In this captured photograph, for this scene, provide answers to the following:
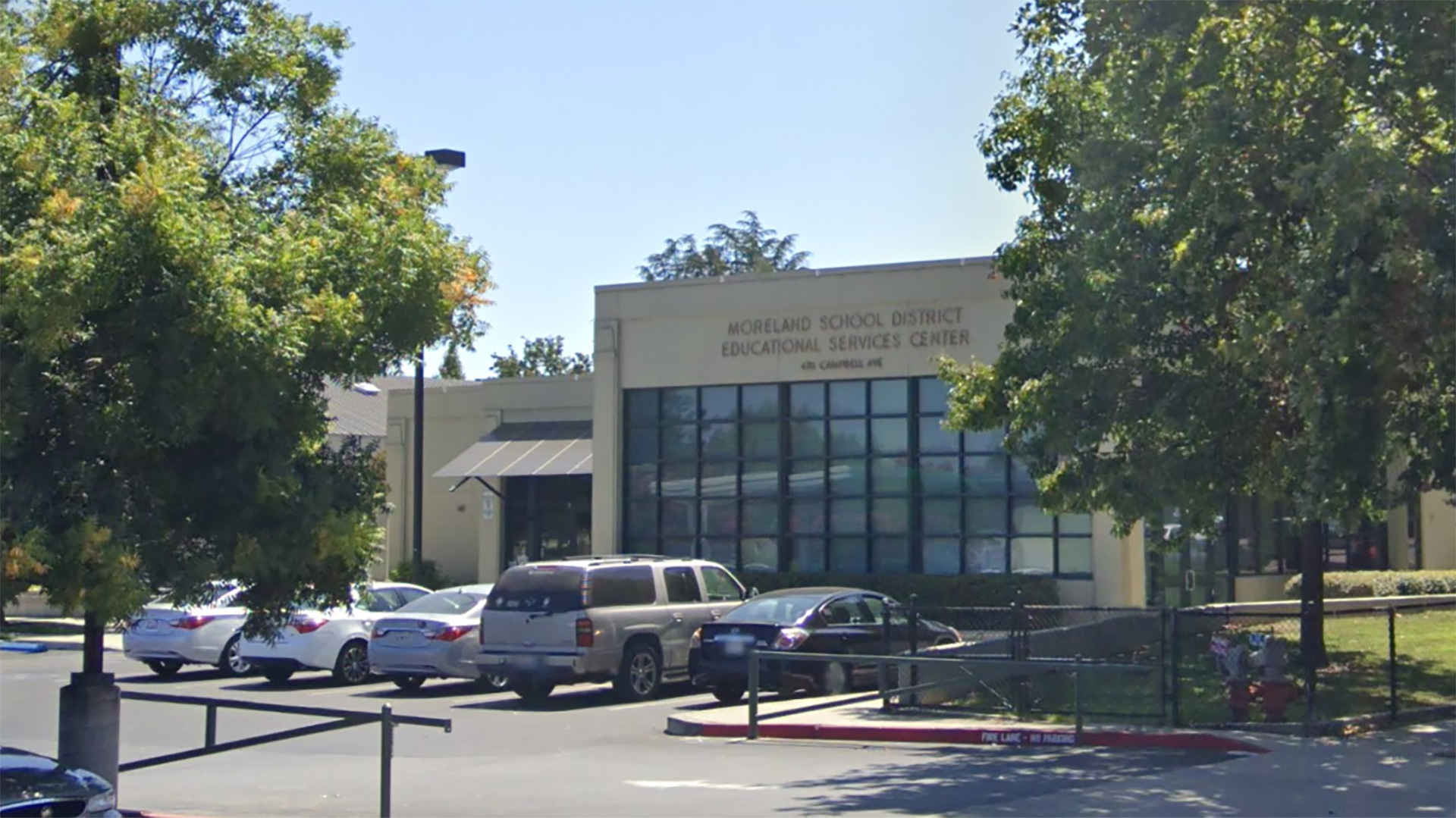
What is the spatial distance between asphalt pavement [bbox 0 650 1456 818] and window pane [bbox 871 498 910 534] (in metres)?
11.5

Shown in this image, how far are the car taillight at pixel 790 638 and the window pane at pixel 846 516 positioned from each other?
11.4 m

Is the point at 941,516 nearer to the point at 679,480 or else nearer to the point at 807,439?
the point at 807,439

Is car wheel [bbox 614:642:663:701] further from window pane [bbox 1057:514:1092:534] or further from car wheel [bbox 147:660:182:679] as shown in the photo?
window pane [bbox 1057:514:1092:534]

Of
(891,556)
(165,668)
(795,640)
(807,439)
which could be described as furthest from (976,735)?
(807,439)

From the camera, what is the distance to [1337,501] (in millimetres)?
12047

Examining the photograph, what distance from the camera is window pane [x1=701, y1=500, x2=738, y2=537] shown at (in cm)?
3117

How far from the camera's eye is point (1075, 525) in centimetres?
2831

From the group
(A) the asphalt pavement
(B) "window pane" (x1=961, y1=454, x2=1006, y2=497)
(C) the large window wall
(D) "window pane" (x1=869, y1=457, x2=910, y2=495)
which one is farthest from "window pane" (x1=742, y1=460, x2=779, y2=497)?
(A) the asphalt pavement

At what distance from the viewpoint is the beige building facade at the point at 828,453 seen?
28.8m

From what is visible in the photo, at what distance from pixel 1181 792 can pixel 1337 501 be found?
2468 mm

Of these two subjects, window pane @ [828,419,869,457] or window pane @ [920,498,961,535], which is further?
window pane @ [828,419,869,457]

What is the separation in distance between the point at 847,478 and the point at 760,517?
1.98 metres

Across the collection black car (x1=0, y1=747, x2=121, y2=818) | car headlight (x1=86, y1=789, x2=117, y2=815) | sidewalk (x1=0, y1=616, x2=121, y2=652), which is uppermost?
black car (x1=0, y1=747, x2=121, y2=818)

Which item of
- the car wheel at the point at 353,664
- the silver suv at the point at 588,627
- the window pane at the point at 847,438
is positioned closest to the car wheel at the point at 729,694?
the silver suv at the point at 588,627
